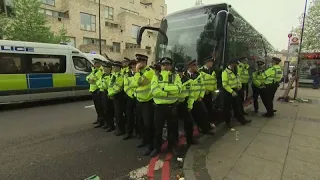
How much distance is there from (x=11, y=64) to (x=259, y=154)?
8769 mm

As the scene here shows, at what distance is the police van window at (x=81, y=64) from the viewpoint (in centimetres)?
1033

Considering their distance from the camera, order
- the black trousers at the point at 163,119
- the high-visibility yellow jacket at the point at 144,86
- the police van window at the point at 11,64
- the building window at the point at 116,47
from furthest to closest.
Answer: the building window at the point at 116,47 → the police van window at the point at 11,64 → the high-visibility yellow jacket at the point at 144,86 → the black trousers at the point at 163,119

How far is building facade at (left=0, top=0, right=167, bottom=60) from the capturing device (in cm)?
2844

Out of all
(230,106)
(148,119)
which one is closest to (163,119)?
(148,119)

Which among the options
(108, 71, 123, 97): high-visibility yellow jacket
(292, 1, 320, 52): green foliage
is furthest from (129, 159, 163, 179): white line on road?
(292, 1, 320, 52): green foliage

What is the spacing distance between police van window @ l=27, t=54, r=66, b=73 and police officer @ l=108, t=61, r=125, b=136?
503 cm

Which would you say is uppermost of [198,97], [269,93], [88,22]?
[88,22]

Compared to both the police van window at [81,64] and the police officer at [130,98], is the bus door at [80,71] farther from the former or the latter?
the police officer at [130,98]

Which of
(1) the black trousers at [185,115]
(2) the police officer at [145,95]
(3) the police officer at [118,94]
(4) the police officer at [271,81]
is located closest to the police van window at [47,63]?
(3) the police officer at [118,94]

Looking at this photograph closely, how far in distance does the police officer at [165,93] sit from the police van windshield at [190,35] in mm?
2273

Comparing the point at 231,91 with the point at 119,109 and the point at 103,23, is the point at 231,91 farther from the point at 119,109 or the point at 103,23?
the point at 103,23

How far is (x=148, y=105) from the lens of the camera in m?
4.45

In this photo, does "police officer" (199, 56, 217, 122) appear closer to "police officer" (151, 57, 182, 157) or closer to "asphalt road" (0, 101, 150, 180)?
"police officer" (151, 57, 182, 157)

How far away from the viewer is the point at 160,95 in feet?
13.1
